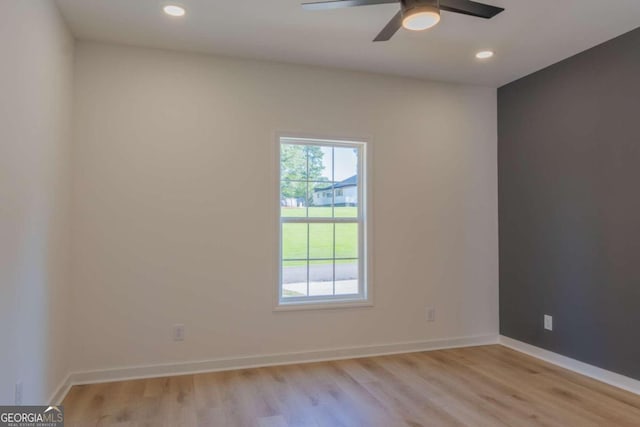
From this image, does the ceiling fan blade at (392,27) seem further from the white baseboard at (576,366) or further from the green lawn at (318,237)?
the white baseboard at (576,366)

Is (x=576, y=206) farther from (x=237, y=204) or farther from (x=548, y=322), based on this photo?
(x=237, y=204)

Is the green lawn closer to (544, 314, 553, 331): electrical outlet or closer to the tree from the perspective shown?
the tree

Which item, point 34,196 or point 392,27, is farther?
point 392,27

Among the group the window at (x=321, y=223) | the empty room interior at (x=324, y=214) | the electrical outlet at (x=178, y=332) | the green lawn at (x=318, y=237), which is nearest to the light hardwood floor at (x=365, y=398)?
the empty room interior at (x=324, y=214)

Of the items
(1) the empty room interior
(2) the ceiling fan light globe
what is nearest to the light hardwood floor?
(1) the empty room interior

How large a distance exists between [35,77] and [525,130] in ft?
13.1

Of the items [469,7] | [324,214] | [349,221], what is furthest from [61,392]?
[469,7]

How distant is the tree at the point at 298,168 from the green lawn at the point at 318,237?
18 cm

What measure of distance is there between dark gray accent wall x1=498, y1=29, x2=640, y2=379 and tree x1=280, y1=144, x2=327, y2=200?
2.00 metres

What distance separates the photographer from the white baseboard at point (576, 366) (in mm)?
2991

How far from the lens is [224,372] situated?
3346 mm

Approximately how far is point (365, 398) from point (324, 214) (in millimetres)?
1663

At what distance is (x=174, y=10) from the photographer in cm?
270

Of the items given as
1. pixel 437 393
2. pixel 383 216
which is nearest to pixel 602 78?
pixel 383 216
